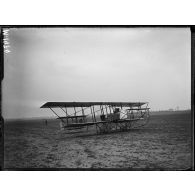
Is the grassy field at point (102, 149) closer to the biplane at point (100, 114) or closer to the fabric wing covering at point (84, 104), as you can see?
the biplane at point (100, 114)

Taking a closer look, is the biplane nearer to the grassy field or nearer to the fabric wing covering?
the fabric wing covering

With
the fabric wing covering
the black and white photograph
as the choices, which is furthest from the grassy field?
the fabric wing covering

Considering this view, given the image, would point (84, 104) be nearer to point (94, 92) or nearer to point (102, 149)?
point (94, 92)

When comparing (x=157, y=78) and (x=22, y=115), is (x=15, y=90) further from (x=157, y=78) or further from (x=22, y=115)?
(x=157, y=78)

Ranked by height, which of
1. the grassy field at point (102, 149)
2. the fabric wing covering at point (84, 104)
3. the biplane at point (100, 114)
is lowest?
the grassy field at point (102, 149)

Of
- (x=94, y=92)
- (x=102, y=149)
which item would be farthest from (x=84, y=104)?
(x=102, y=149)

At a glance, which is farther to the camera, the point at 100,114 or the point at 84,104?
the point at 100,114

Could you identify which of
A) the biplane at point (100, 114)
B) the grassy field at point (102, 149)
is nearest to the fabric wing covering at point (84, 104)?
the biplane at point (100, 114)
